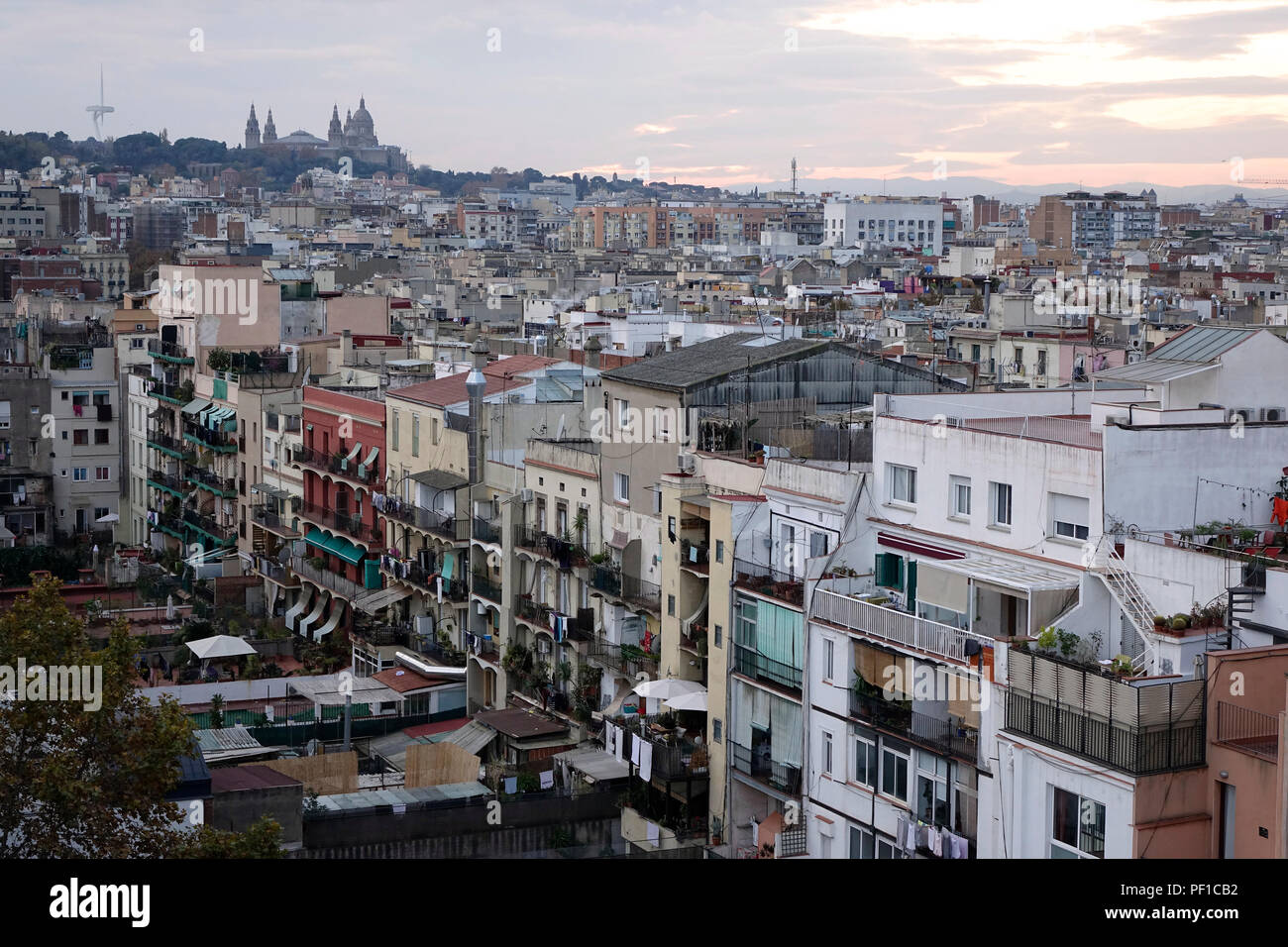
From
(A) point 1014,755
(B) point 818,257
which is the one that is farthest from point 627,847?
(B) point 818,257

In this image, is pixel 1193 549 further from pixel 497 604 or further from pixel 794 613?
pixel 497 604

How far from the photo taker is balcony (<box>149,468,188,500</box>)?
4819 cm

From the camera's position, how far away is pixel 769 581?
20359 mm

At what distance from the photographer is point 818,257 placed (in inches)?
4724

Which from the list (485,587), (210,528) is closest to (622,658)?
(485,587)

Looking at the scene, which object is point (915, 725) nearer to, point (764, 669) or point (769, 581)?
point (764, 669)

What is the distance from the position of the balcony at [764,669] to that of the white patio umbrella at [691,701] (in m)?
0.97

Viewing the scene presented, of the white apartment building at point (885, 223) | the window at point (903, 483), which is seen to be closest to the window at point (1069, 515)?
the window at point (903, 483)

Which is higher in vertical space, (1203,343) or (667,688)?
(1203,343)

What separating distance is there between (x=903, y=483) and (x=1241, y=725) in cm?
616

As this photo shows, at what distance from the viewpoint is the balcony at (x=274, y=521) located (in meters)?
40.5

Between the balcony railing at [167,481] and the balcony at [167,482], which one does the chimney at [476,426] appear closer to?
the balcony railing at [167,481]

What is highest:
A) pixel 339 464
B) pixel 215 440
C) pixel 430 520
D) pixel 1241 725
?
pixel 1241 725
